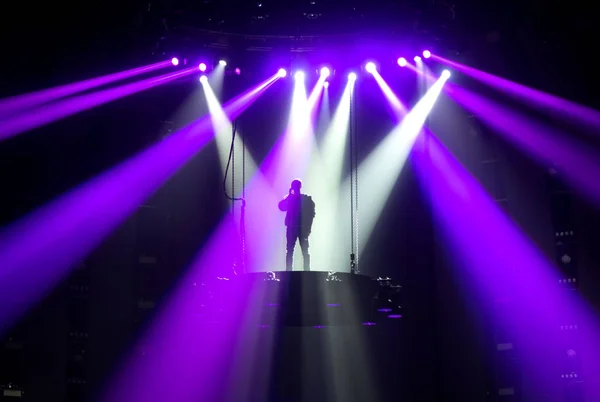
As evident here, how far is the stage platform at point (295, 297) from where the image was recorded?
251 inches

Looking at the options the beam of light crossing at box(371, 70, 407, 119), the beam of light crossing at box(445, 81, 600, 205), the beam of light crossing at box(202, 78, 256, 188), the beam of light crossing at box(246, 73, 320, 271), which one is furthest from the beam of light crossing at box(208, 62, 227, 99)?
the beam of light crossing at box(445, 81, 600, 205)

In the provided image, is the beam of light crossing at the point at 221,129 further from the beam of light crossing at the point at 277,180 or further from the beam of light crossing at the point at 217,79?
the beam of light crossing at the point at 277,180

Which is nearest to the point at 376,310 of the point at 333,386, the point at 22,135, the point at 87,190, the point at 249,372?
the point at 333,386

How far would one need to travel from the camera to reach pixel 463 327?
7.45m

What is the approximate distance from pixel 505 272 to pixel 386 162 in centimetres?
205

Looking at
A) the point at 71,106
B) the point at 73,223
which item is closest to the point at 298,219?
the point at 73,223

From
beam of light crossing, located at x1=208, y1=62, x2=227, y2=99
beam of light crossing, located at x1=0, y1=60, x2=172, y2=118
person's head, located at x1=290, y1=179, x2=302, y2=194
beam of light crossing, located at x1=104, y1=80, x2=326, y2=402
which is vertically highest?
beam of light crossing, located at x1=208, y1=62, x2=227, y2=99

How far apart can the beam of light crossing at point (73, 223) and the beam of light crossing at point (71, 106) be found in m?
0.68

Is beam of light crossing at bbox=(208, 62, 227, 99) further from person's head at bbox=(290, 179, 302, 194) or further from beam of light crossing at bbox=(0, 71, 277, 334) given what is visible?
person's head at bbox=(290, 179, 302, 194)

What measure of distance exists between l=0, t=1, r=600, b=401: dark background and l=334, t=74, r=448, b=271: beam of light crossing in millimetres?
150

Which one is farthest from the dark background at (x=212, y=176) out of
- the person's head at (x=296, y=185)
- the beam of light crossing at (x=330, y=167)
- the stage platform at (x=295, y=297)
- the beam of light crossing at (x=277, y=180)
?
the person's head at (x=296, y=185)

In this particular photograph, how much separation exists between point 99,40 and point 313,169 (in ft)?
9.95

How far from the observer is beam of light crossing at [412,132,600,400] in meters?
6.60

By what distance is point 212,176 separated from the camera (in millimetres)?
8203
